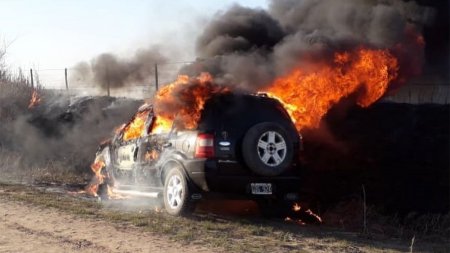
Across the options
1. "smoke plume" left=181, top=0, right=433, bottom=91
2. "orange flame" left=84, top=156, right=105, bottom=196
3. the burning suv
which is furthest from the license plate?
"orange flame" left=84, top=156, right=105, bottom=196

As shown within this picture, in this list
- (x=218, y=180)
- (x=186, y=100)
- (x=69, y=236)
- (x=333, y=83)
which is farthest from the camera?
(x=333, y=83)

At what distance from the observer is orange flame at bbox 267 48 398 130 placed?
9680 mm

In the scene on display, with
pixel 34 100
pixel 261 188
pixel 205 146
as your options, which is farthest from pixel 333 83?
pixel 34 100

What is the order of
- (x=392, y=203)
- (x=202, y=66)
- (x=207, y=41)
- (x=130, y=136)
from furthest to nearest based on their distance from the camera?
(x=392, y=203) < (x=207, y=41) < (x=130, y=136) < (x=202, y=66)

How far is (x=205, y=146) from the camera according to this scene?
8008mm

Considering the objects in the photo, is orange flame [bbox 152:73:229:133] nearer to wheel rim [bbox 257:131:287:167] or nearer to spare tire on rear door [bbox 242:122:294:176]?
spare tire on rear door [bbox 242:122:294:176]

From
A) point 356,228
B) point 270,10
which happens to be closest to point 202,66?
point 356,228

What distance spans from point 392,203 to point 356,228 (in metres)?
3.48

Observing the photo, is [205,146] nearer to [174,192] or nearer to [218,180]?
[218,180]

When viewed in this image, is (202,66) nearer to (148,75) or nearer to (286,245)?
(286,245)

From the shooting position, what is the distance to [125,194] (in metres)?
9.82

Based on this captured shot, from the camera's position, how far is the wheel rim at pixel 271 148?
795 centimetres

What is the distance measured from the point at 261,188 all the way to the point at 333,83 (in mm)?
3158

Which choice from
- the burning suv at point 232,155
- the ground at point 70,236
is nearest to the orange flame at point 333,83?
the burning suv at point 232,155
